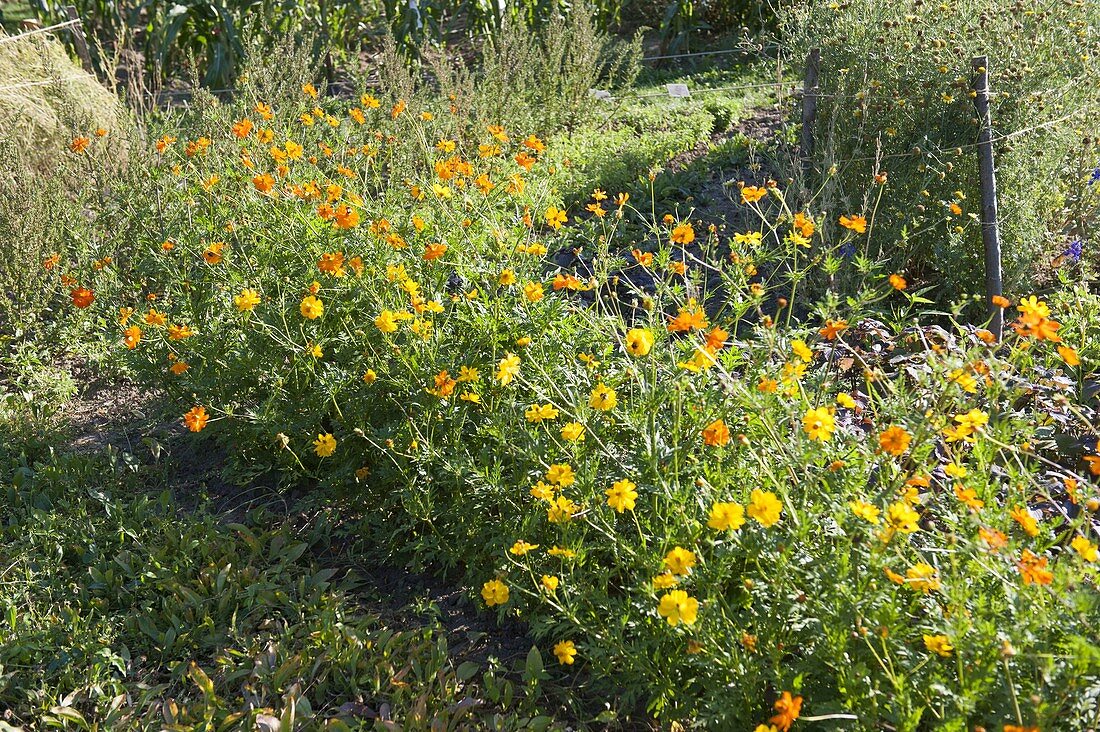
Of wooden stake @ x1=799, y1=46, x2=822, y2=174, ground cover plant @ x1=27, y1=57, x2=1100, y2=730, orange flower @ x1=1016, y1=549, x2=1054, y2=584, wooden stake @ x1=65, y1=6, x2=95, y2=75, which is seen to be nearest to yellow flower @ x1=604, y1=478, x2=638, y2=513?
ground cover plant @ x1=27, y1=57, x2=1100, y2=730

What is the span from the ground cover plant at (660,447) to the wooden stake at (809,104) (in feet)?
3.71

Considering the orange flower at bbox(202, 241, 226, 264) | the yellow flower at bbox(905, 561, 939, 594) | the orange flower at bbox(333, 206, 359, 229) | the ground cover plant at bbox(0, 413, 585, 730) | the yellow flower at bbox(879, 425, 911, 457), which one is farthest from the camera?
the orange flower at bbox(202, 241, 226, 264)

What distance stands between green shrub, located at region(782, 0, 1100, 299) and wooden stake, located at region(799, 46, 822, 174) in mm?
66

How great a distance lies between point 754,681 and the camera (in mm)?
1871

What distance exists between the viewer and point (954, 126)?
Answer: 3943 millimetres

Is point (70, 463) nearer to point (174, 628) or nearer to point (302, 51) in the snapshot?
point (174, 628)

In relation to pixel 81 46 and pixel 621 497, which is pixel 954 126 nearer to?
pixel 621 497

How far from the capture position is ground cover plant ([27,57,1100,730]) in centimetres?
177

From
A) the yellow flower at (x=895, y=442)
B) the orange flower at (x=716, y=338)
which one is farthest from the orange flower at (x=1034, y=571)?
the orange flower at (x=716, y=338)

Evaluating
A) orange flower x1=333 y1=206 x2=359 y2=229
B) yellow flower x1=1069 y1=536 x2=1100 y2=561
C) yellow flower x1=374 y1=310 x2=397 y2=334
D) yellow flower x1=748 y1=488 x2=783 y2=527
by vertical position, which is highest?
orange flower x1=333 y1=206 x2=359 y2=229

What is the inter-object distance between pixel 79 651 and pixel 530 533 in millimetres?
1241

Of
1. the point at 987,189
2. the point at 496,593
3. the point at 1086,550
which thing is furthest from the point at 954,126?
the point at 496,593

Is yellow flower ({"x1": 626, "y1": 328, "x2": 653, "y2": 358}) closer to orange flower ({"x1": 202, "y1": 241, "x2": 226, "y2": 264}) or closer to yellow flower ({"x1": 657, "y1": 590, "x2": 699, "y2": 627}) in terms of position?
yellow flower ({"x1": 657, "y1": 590, "x2": 699, "y2": 627})

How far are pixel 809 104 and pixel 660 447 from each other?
2.91 metres
